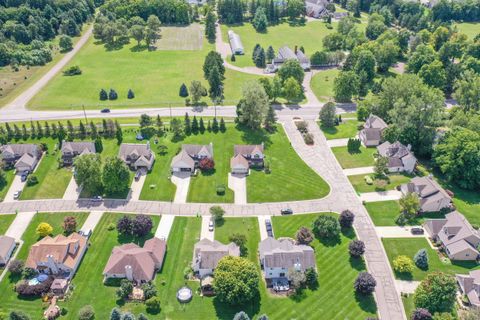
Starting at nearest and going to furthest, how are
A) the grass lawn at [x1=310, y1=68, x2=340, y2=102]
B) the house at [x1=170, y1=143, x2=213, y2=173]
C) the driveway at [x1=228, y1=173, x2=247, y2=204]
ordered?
1. the driveway at [x1=228, y1=173, x2=247, y2=204]
2. the house at [x1=170, y1=143, x2=213, y2=173]
3. the grass lawn at [x1=310, y1=68, x2=340, y2=102]

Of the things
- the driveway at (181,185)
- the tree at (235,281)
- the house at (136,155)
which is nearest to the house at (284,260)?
the tree at (235,281)

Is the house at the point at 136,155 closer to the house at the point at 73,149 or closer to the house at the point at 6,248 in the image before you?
the house at the point at 73,149

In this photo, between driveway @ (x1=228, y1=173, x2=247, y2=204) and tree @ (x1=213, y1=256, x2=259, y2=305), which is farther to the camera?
driveway @ (x1=228, y1=173, x2=247, y2=204)

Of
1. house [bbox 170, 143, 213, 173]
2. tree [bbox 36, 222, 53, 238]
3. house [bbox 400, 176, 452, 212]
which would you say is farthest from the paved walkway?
house [bbox 400, 176, 452, 212]

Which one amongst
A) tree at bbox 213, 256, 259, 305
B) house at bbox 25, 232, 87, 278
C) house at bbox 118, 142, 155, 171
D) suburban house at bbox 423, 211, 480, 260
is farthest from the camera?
house at bbox 118, 142, 155, 171

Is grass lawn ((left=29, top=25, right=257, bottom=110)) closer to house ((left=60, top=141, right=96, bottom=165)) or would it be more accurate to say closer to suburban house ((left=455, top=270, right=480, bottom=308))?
house ((left=60, top=141, right=96, bottom=165))

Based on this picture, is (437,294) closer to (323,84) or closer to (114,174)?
(114,174)

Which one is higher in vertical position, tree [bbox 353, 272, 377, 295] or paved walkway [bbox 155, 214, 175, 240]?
tree [bbox 353, 272, 377, 295]

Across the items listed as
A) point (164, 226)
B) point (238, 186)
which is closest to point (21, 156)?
point (164, 226)
